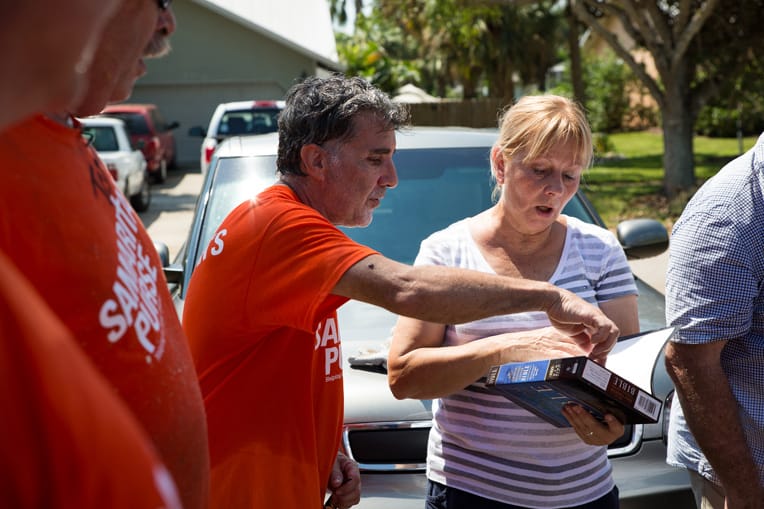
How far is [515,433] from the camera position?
2.51 metres

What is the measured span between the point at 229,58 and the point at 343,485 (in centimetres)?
2777

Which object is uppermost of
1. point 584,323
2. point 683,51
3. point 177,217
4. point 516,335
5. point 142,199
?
point 683,51

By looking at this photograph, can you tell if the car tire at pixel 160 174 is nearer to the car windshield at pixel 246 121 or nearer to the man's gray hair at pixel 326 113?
the car windshield at pixel 246 121

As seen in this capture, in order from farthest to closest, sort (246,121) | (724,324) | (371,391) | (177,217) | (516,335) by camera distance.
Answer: (246,121)
(177,217)
(371,391)
(516,335)
(724,324)

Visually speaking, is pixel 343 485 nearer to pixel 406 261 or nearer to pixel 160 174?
pixel 406 261

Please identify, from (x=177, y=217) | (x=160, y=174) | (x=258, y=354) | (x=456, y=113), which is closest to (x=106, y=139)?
(x=177, y=217)

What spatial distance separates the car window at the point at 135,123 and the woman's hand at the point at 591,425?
72.9 feet

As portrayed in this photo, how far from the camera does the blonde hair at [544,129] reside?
2545mm

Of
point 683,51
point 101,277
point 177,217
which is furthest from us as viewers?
point 177,217

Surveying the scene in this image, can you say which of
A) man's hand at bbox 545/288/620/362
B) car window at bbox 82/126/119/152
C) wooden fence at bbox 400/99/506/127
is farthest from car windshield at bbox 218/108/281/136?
man's hand at bbox 545/288/620/362

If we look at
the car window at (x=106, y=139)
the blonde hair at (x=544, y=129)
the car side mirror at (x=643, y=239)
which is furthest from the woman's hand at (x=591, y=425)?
the car window at (x=106, y=139)

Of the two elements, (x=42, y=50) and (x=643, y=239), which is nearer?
(x=42, y=50)

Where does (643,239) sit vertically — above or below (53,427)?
below

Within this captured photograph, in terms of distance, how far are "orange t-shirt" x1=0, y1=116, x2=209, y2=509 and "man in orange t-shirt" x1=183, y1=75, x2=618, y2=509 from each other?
59cm
